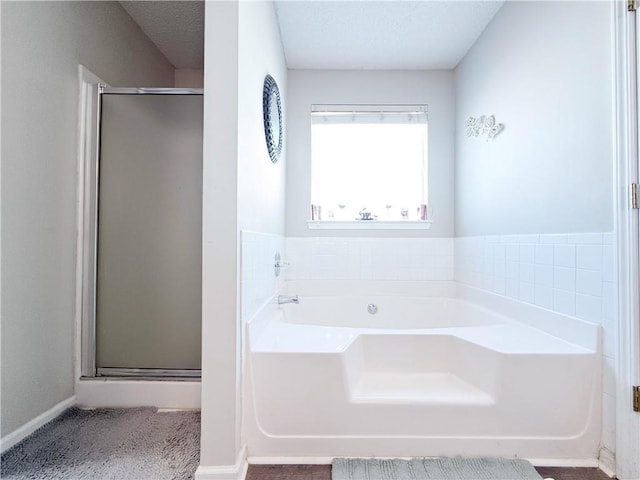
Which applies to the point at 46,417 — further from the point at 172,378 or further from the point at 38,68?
the point at 38,68

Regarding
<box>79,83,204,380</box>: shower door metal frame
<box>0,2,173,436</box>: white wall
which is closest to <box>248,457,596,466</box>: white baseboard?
<box>79,83,204,380</box>: shower door metal frame

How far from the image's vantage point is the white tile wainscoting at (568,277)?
1.32 metres

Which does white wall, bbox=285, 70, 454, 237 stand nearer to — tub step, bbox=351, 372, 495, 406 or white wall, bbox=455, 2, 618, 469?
white wall, bbox=455, 2, 618, 469

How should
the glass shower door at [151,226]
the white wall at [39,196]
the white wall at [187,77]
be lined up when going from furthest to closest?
the white wall at [187,77], the glass shower door at [151,226], the white wall at [39,196]

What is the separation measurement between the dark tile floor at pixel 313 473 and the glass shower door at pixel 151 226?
2.73 feet

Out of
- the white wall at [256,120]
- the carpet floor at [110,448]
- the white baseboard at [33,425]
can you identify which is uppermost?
the white wall at [256,120]

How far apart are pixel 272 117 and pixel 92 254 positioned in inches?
53.5

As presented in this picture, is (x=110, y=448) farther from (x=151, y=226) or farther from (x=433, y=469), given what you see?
(x=433, y=469)

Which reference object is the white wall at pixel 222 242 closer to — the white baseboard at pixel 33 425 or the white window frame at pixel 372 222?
the white baseboard at pixel 33 425

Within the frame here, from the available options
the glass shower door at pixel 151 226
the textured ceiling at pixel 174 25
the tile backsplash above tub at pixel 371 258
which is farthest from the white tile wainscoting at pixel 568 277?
the textured ceiling at pixel 174 25

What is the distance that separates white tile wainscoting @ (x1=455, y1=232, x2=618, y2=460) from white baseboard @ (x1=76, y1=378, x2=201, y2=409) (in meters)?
1.92

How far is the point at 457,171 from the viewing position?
2729 mm

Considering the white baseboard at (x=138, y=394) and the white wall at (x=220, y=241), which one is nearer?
the white wall at (x=220, y=241)

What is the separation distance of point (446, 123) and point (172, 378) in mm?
2822
